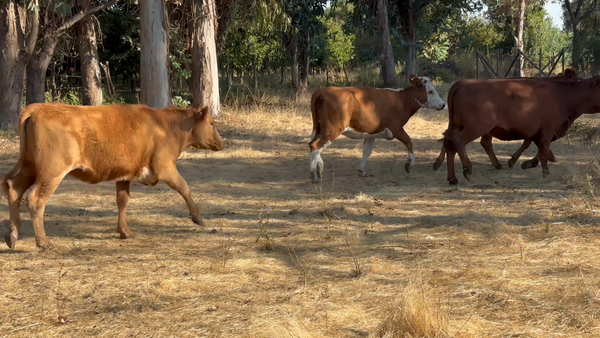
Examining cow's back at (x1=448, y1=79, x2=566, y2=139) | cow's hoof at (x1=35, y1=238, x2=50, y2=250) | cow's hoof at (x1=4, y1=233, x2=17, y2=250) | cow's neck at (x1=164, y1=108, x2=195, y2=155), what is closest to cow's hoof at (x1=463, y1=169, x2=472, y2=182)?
cow's back at (x1=448, y1=79, x2=566, y2=139)

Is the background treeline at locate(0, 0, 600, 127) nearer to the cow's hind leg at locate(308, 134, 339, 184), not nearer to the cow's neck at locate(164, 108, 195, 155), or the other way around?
the cow's hind leg at locate(308, 134, 339, 184)

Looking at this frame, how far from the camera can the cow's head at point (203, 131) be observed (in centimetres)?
731

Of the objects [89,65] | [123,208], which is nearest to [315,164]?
[123,208]

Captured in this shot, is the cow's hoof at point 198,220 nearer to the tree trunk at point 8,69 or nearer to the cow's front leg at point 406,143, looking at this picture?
the cow's front leg at point 406,143

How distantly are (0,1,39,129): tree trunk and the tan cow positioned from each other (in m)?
8.58

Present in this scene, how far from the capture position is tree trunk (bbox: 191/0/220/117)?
1574 cm

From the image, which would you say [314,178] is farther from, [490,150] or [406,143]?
[490,150]

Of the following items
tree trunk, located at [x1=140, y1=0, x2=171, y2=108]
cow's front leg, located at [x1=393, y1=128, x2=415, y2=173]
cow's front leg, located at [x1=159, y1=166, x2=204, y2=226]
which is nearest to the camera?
cow's front leg, located at [x1=159, y1=166, x2=204, y2=226]

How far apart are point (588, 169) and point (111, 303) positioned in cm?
765

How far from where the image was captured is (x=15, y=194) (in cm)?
611

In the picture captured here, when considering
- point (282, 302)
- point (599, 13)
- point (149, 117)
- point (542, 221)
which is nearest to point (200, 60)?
point (149, 117)

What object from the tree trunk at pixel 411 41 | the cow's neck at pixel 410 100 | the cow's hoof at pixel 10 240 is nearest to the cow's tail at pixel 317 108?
the cow's neck at pixel 410 100

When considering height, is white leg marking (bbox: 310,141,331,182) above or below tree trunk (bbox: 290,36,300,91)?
below

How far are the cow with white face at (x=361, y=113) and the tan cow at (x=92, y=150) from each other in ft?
10.2
